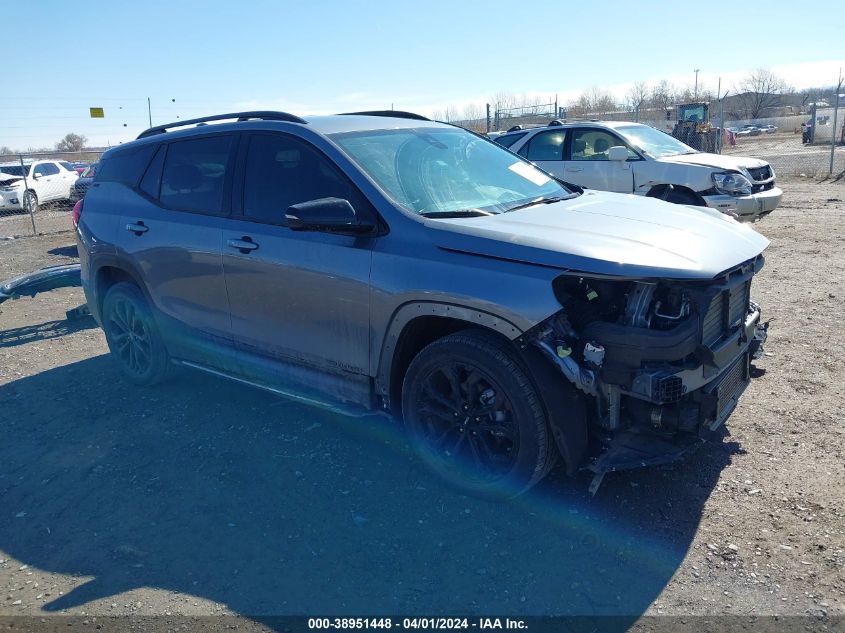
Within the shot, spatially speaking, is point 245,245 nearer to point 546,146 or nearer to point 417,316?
point 417,316

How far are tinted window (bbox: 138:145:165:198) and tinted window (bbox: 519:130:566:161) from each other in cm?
748

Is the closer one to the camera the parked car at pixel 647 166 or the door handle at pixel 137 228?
the door handle at pixel 137 228

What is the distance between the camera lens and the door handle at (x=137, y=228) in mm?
5039

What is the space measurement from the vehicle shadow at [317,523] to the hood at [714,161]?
719 cm

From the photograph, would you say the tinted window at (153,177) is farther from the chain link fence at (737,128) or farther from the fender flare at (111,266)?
the chain link fence at (737,128)

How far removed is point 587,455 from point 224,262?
8.36 feet

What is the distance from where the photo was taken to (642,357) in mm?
3076

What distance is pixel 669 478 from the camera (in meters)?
3.75

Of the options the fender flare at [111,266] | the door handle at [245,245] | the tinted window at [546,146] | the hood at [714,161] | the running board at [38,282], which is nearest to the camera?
the door handle at [245,245]

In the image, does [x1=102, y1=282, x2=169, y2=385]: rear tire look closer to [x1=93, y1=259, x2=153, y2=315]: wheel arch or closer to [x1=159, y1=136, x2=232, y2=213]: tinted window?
[x1=93, y1=259, x2=153, y2=315]: wheel arch

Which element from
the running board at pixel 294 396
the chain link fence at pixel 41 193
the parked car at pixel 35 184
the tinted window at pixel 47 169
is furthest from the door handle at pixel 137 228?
the tinted window at pixel 47 169

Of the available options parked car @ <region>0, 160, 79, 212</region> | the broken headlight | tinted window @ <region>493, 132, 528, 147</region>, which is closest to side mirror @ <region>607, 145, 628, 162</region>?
A: the broken headlight

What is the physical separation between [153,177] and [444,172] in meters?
2.32

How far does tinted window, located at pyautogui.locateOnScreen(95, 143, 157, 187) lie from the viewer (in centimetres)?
527
